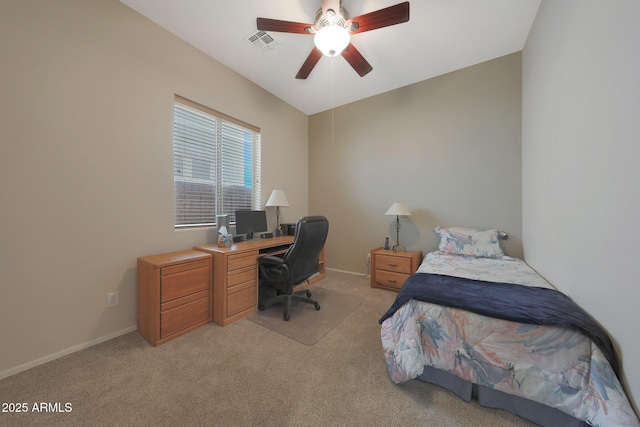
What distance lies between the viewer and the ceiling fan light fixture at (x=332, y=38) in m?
1.71

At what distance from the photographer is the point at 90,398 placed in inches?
50.0

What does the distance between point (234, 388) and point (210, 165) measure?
7.64 feet

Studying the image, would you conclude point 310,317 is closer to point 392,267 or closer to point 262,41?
point 392,267

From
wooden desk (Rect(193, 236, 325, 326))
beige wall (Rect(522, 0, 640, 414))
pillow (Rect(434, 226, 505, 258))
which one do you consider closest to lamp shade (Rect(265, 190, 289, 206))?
wooden desk (Rect(193, 236, 325, 326))

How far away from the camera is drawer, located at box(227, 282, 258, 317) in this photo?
2.15 metres

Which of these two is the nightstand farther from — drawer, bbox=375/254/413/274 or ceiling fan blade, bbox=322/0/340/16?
ceiling fan blade, bbox=322/0/340/16

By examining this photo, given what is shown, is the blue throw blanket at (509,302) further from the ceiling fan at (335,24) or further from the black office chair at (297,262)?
the ceiling fan at (335,24)

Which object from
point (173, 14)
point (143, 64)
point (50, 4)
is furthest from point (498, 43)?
point (50, 4)

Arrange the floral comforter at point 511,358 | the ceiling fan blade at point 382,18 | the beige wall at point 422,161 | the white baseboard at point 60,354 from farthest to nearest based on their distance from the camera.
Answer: the beige wall at point 422,161
the ceiling fan blade at point 382,18
the white baseboard at point 60,354
the floral comforter at point 511,358

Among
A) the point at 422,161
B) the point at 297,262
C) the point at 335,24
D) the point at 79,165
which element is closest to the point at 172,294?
the point at 297,262

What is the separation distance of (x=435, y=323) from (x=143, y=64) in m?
3.28

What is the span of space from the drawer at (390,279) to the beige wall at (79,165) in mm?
2478

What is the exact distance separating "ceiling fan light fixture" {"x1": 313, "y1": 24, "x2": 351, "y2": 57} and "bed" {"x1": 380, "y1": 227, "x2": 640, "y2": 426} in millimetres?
1997

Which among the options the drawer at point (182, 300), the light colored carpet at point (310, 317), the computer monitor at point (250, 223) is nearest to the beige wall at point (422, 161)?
the light colored carpet at point (310, 317)
